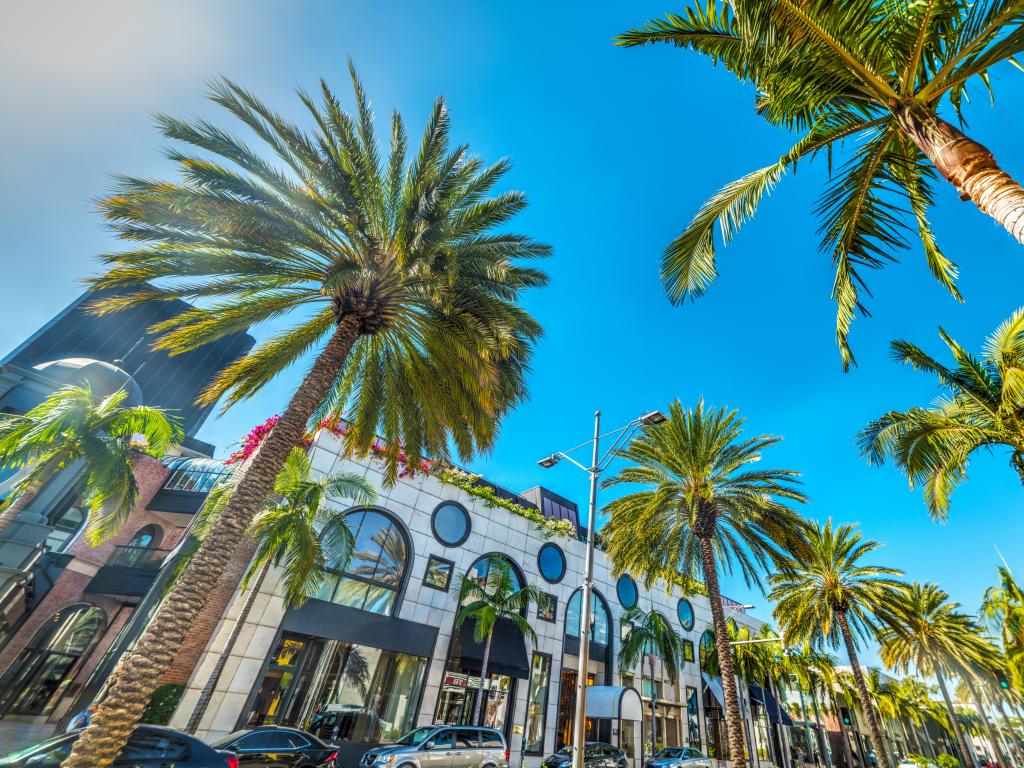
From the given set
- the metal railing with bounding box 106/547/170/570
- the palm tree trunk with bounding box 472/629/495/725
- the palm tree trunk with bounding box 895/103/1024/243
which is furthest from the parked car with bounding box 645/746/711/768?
the metal railing with bounding box 106/547/170/570

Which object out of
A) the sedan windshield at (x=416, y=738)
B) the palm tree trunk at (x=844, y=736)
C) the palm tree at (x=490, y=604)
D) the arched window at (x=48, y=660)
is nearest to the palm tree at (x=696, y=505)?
→ the palm tree at (x=490, y=604)

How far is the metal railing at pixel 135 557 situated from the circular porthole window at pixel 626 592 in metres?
26.4

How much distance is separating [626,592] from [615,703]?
27.5 feet

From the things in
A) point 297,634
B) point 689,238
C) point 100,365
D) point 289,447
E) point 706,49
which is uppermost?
point 100,365

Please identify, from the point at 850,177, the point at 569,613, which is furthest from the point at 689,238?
the point at 569,613

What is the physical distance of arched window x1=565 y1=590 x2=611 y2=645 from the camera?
2500 cm

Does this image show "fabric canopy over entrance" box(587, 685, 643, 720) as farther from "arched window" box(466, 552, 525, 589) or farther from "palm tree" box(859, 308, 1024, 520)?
"palm tree" box(859, 308, 1024, 520)

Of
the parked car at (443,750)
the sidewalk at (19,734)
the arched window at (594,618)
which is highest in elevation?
the arched window at (594,618)

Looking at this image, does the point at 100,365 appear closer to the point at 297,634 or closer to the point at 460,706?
the point at 297,634

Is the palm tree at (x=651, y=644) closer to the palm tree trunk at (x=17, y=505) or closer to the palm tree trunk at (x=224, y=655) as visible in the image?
the palm tree trunk at (x=224, y=655)

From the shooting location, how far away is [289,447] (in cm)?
859

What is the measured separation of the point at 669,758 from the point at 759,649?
1755cm

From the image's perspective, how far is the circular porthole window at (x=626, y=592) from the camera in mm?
29094

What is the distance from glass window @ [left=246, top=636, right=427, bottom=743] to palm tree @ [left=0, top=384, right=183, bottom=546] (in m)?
7.86
